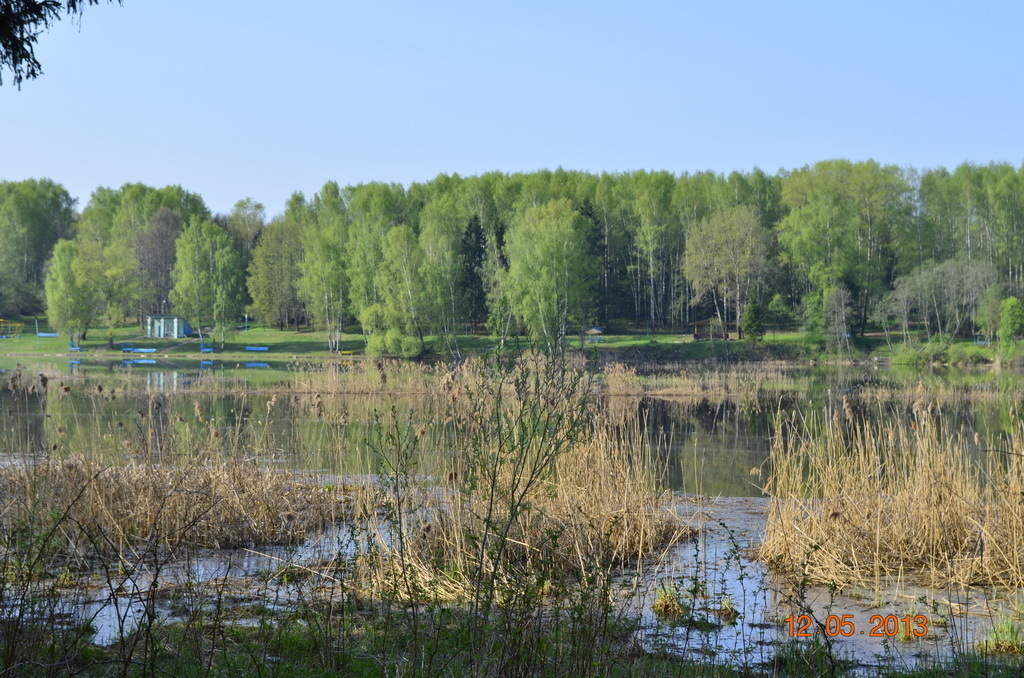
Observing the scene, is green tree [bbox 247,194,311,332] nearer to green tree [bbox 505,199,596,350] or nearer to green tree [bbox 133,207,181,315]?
green tree [bbox 133,207,181,315]

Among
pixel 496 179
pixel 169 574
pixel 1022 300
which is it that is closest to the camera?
pixel 169 574

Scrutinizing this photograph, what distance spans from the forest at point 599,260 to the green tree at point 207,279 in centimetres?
13

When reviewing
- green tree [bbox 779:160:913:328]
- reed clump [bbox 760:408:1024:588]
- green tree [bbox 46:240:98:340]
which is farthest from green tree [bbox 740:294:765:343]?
reed clump [bbox 760:408:1024:588]

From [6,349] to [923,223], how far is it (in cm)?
5052

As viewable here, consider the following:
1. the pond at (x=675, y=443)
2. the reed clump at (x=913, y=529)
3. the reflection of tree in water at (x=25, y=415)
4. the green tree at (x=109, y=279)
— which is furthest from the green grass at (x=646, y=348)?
the reed clump at (x=913, y=529)

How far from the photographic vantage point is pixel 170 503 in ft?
27.5

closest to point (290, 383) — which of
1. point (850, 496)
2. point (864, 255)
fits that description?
point (850, 496)

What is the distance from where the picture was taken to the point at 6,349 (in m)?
51.3

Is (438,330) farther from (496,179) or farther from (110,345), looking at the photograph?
(496,179)

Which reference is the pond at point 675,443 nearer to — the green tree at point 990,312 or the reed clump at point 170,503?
the reed clump at point 170,503

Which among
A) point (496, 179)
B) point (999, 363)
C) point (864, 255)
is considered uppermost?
point (496, 179)

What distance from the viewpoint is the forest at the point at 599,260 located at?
5059 centimetres

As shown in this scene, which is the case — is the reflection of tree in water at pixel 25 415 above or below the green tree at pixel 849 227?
below

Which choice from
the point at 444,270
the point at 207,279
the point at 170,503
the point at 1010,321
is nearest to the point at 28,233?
the point at 207,279
